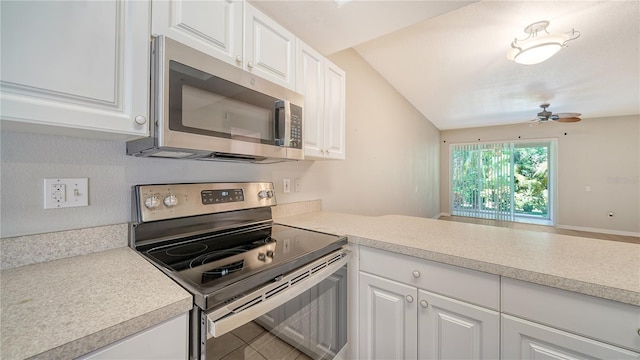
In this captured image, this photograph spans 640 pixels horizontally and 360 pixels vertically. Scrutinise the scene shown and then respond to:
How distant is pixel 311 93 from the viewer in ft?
5.22

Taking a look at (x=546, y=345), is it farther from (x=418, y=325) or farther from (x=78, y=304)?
(x=78, y=304)

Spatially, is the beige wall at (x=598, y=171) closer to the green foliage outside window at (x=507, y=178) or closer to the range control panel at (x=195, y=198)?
the green foliage outside window at (x=507, y=178)

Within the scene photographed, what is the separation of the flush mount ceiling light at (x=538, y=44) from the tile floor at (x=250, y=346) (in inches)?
126

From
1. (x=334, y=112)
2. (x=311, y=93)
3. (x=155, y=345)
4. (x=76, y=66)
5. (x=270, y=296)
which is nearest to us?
(x=155, y=345)

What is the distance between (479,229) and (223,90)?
148cm

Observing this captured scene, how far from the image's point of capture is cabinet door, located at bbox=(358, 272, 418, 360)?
3.57ft

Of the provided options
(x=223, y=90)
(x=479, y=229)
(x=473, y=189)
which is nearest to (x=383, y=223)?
(x=479, y=229)

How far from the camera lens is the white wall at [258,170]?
0.85 meters

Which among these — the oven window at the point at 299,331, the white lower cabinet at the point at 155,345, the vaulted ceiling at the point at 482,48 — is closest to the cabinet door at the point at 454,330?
the oven window at the point at 299,331

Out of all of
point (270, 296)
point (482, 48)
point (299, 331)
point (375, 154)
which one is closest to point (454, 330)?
point (299, 331)

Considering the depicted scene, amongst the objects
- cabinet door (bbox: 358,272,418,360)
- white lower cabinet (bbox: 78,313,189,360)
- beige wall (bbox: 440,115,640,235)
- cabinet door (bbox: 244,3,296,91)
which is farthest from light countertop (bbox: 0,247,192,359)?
beige wall (bbox: 440,115,640,235)

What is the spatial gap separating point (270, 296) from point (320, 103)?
1.26 m

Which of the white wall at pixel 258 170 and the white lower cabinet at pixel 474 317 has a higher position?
the white wall at pixel 258 170

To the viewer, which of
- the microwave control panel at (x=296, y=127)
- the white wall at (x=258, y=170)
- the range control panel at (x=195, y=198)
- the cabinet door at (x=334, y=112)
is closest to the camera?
the white wall at (x=258, y=170)
